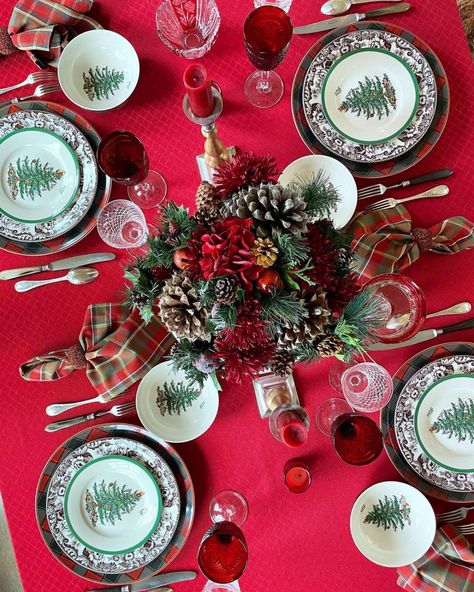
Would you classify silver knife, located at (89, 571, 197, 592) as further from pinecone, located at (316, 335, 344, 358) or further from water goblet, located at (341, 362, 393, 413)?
pinecone, located at (316, 335, 344, 358)

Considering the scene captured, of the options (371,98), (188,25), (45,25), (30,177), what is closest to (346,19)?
(371,98)

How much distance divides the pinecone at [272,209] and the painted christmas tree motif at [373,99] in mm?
504

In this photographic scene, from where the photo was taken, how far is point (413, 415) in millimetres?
990

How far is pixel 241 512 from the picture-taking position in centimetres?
102

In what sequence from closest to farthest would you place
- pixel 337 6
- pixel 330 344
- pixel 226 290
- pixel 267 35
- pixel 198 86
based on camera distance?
1. pixel 226 290
2. pixel 330 344
3. pixel 198 86
4. pixel 267 35
5. pixel 337 6

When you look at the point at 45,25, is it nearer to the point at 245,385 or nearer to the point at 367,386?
the point at 245,385

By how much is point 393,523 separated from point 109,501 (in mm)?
562

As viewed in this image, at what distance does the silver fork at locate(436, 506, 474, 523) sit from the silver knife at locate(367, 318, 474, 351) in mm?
338

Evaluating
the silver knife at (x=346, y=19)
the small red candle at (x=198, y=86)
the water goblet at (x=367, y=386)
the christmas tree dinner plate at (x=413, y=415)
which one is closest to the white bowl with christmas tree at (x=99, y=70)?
the small red candle at (x=198, y=86)

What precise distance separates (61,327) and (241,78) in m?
0.64

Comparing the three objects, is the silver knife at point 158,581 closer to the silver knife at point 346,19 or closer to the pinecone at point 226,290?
the pinecone at point 226,290

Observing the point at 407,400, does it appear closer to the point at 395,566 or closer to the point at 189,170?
the point at 395,566

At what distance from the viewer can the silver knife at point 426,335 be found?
1.00 m

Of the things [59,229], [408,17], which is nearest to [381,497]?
[59,229]
